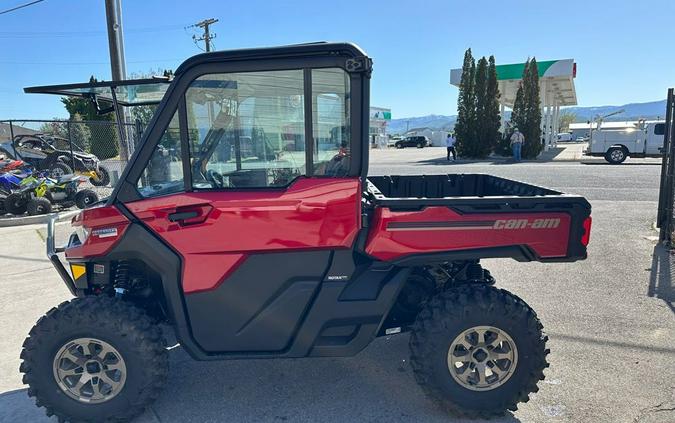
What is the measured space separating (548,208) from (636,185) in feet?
42.4

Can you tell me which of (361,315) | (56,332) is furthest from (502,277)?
(56,332)

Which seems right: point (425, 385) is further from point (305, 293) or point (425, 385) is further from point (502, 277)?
point (502, 277)

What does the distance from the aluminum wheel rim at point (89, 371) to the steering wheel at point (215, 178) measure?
47.4 inches

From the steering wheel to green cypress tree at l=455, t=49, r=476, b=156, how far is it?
25.3 metres

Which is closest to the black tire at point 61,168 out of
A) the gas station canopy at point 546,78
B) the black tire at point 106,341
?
the black tire at point 106,341

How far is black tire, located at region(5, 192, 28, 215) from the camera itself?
9789 mm

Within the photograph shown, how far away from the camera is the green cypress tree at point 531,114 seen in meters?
→ 25.4

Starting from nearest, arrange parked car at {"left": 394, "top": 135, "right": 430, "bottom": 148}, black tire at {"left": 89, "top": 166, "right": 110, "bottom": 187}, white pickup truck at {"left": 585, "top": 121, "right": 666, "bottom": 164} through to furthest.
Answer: black tire at {"left": 89, "top": 166, "right": 110, "bottom": 187} < white pickup truck at {"left": 585, "top": 121, "right": 666, "bottom": 164} < parked car at {"left": 394, "top": 135, "right": 430, "bottom": 148}

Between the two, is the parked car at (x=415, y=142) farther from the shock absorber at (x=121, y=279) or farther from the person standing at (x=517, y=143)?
the shock absorber at (x=121, y=279)

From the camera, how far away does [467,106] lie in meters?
26.5

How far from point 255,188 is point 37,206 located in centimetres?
937

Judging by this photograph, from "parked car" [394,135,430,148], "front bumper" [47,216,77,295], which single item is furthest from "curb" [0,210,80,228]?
"parked car" [394,135,430,148]

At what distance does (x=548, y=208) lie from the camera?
9.05ft

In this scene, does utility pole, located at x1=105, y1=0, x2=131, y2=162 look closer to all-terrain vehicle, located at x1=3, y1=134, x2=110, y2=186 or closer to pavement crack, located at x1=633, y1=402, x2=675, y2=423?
all-terrain vehicle, located at x1=3, y1=134, x2=110, y2=186
